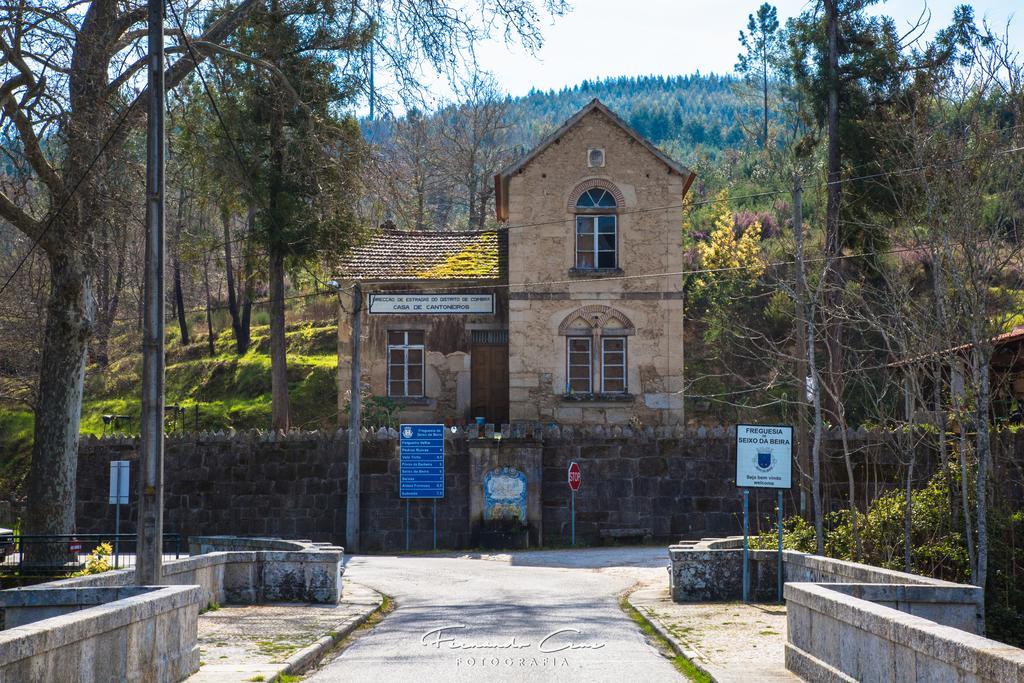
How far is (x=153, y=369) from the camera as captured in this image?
12508 millimetres

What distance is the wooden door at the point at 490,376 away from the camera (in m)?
35.8

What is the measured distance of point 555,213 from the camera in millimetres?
34906

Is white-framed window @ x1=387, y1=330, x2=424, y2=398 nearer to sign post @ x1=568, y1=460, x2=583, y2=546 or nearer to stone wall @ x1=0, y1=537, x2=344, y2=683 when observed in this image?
sign post @ x1=568, y1=460, x2=583, y2=546

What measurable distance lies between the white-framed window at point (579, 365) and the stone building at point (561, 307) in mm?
40

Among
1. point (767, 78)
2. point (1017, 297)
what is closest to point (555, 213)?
point (1017, 297)

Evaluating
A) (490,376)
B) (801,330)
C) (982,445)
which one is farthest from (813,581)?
(490,376)

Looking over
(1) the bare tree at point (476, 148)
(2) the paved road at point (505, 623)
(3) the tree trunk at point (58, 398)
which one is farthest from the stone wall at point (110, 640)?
(1) the bare tree at point (476, 148)

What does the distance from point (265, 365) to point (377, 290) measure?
16675mm

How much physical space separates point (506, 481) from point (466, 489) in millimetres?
1076

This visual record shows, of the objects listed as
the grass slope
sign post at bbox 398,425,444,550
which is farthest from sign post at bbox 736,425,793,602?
the grass slope

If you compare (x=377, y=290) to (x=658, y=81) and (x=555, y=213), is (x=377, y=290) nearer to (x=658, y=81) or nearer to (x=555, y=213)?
(x=555, y=213)

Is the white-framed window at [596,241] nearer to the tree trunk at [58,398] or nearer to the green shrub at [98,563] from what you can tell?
the tree trunk at [58,398]

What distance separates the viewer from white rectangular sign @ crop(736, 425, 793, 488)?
17.8 m

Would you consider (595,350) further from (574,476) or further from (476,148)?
(476,148)
